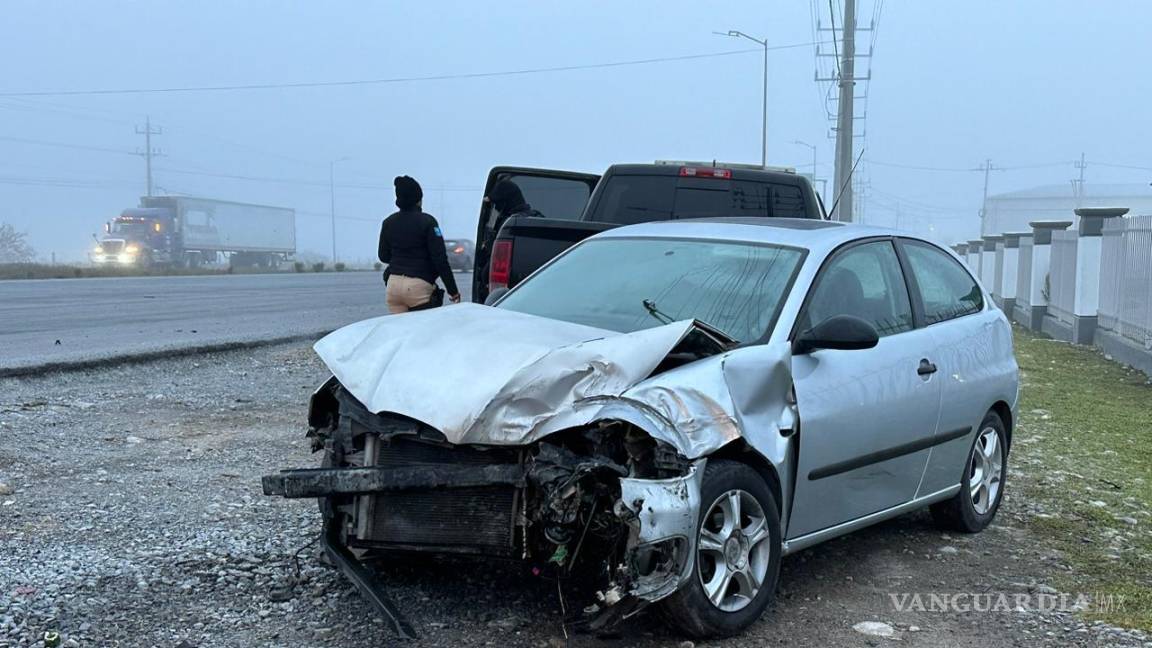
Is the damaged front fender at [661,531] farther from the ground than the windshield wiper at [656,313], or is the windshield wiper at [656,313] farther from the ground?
the windshield wiper at [656,313]

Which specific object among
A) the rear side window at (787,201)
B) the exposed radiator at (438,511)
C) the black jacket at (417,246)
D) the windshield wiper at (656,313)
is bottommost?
the exposed radiator at (438,511)

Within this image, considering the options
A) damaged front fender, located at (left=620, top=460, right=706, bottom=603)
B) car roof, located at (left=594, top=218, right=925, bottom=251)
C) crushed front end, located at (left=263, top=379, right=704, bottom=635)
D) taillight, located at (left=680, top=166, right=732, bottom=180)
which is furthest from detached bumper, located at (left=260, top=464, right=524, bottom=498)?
taillight, located at (left=680, top=166, right=732, bottom=180)

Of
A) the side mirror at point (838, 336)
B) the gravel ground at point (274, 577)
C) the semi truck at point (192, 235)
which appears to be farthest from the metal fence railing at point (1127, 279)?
the semi truck at point (192, 235)

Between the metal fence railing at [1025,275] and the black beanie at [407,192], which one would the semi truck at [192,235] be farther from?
the black beanie at [407,192]

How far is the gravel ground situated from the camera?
4258 mm

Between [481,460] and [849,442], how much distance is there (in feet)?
5.49

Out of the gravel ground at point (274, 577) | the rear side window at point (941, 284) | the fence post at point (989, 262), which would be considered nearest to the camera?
the gravel ground at point (274, 577)

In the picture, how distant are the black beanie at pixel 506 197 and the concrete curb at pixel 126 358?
3648 millimetres

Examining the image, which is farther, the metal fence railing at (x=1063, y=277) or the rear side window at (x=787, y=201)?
the metal fence railing at (x=1063, y=277)

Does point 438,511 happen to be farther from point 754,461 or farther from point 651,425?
point 754,461

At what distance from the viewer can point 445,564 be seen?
507 cm

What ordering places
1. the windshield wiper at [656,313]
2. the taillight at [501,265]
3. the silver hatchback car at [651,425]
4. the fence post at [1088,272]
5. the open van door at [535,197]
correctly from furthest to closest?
the fence post at [1088,272] < the open van door at [535,197] < the taillight at [501,265] < the windshield wiper at [656,313] < the silver hatchback car at [651,425]

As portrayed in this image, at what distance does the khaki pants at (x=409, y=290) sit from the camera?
980 cm

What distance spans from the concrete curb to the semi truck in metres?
42.7
